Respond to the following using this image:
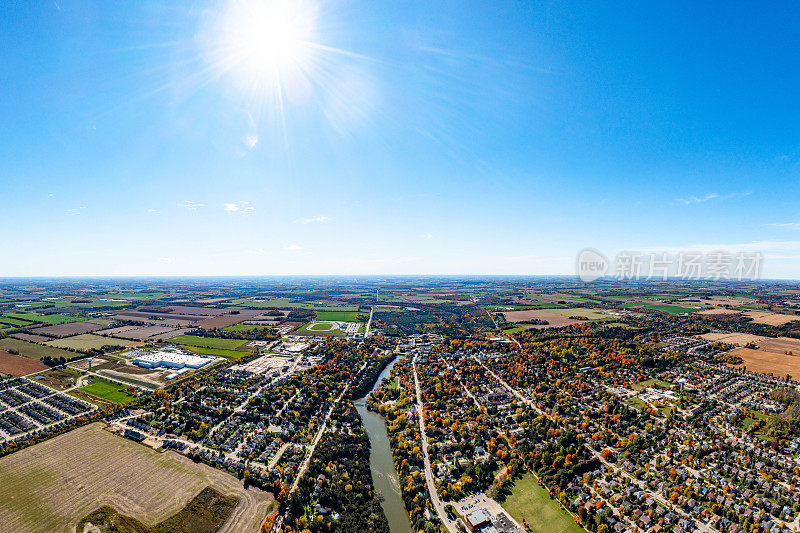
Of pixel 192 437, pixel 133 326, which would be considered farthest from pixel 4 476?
pixel 133 326

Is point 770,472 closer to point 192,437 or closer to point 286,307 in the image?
point 192,437

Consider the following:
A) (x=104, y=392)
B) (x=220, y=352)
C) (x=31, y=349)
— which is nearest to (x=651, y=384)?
(x=220, y=352)

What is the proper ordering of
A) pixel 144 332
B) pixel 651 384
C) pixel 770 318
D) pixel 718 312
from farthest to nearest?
pixel 718 312 → pixel 770 318 → pixel 144 332 → pixel 651 384

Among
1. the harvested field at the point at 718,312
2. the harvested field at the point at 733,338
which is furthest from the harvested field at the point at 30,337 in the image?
the harvested field at the point at 718,312

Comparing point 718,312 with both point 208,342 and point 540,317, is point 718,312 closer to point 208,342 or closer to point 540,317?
point 540,317

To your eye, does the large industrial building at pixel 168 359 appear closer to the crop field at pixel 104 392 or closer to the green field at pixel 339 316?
the crop field at pixel 104 392

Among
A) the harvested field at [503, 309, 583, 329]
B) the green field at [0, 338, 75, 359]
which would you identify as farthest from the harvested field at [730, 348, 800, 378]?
the green field at [0, 338, 75, 359]
